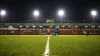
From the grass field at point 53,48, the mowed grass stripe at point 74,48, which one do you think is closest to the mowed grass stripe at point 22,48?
the grass field at point 53,48

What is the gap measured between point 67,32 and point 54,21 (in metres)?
6.75

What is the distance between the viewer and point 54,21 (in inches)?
2367

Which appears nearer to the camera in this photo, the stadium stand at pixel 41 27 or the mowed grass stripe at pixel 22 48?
the mowed grass stripe at pixel 22 48

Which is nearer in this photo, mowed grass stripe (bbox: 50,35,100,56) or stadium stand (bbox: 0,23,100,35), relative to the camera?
mowed grass stripe (bbox: 50,35,100,56)

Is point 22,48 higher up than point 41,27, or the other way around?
point 22,48

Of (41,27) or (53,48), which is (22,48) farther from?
(41,27)

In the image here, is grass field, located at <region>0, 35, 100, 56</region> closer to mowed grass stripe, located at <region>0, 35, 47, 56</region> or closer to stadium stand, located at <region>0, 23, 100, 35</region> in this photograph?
mowed grass stripe, located at <region>0, 35, 47, 56</region>

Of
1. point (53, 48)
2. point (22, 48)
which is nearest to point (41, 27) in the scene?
point (22, 48)

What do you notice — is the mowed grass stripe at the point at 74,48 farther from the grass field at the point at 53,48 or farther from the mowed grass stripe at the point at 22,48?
the mowed grass stripe at the point at 22,48

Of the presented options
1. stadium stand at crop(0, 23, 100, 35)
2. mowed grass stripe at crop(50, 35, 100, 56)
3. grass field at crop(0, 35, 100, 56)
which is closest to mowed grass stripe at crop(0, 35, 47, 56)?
grass field at crop(0, 35, 100, 56)

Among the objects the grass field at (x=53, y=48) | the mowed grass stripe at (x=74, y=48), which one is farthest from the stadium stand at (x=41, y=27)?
the mowed grass stripe at (x=74, y=48)

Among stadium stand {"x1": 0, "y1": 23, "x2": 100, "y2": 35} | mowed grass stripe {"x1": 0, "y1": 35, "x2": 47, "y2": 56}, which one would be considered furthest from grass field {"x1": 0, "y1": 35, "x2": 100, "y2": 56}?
stadium stand {"x1": 0, "y1": 23, "x2": 100, "y2": 35}

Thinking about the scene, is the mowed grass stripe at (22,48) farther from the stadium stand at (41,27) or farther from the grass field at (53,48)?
the stadium stand at (41,27)

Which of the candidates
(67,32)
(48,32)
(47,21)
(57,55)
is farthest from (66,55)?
(47,21)
